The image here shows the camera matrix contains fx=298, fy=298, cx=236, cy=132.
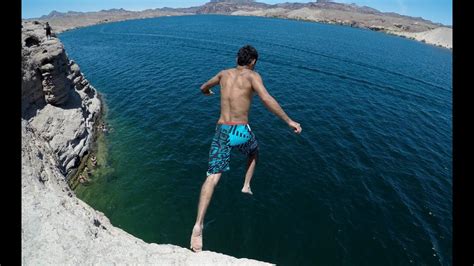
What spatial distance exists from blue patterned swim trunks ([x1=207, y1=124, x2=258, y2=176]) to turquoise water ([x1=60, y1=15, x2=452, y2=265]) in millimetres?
9558

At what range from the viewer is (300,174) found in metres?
23.4

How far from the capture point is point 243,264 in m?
9.93

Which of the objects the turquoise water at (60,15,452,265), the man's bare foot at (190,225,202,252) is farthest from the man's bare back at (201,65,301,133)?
the turquoise water at (60,15,452,265)

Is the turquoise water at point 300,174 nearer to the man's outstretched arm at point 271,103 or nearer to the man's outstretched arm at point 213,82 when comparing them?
the man's outstretched arm at point 213,82

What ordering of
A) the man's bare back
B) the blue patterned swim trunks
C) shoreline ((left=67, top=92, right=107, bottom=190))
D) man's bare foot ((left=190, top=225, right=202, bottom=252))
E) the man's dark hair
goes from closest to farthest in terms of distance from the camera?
the man's bare back → the man's dark hair → the blue patterned swim trunks → man's bare foot ((left=190, top=225, right=202, bottom=252)) → shoreline ((left=67, top=92, right=107, bottom=190))

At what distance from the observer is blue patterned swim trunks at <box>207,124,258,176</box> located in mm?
8805

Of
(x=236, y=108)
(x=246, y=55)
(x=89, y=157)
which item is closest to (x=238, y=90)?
(x=236, y=108)

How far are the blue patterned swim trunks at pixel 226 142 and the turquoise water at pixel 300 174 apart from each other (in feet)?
31.4

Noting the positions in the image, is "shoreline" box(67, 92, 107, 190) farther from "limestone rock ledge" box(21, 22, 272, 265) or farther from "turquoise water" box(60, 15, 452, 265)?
"limestone rock ledge" box(21, 22, 272, 265)

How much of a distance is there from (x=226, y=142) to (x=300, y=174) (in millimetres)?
15691

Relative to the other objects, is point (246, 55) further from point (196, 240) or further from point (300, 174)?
point (300, 174)

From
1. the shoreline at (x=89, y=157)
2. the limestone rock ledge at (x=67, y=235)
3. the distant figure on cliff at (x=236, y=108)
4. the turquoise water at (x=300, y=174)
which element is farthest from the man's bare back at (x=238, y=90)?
the shoreline at (x=89, y=157)
